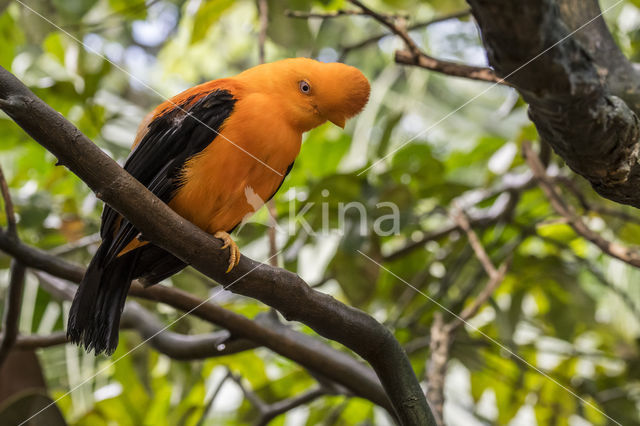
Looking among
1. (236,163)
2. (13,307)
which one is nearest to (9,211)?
(13,307)

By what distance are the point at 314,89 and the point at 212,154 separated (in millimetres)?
276

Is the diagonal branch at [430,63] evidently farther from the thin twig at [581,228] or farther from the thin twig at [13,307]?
the thin twig at [13,307]

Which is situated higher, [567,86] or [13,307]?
[567,86]

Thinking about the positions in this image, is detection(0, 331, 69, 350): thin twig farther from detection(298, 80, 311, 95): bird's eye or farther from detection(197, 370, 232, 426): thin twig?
detection(298, 80, 311, 95): bird's eye

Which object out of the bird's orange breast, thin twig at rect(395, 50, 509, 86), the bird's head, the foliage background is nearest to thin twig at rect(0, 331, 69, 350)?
the foliage background

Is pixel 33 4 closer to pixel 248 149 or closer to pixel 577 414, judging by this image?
pixel 248 149

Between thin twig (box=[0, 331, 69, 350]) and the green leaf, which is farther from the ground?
the green leaf

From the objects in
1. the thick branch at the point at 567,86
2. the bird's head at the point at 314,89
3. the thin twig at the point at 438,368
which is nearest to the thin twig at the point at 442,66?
the bird's head at the point at 314,89

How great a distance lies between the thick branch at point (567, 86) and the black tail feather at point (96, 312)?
3.22 feet

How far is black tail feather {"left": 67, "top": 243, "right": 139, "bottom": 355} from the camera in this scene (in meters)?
1.47

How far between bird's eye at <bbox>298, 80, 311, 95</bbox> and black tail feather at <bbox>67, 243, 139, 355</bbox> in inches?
22.0

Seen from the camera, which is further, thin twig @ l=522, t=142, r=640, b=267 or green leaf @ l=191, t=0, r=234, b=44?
green leaf @ l=191, t=0, r=234, b=44

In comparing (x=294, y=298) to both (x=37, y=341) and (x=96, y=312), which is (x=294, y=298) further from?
(x=37, y=341)

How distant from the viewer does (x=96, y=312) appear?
1494 millimetres
